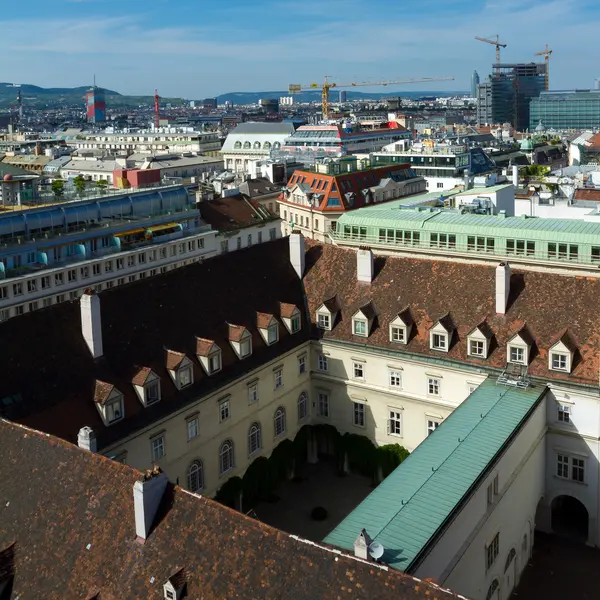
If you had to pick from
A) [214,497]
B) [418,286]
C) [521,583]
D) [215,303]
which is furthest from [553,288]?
[214,497]

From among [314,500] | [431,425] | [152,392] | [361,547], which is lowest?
[314,500]

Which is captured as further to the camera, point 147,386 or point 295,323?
point 295,323

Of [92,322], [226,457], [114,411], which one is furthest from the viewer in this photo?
[226,457]

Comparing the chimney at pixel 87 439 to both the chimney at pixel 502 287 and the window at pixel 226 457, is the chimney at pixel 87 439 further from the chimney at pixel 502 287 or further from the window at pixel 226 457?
the chimney at pixel 502 287

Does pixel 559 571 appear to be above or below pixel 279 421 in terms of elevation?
below

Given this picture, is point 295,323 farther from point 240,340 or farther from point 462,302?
point 462,302

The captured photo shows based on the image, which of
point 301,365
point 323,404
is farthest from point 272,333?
point 323,404
